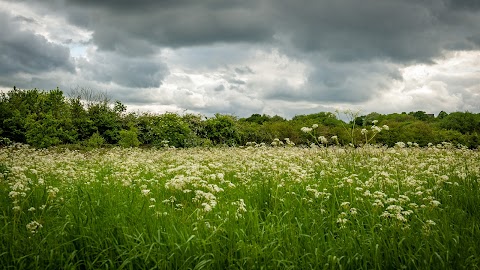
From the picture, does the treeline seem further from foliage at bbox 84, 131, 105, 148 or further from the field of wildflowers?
the field of wildflowers

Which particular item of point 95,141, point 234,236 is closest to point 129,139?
point 95,141

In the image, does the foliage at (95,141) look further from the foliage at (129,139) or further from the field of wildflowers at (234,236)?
the field of wildflowers at (234,236)

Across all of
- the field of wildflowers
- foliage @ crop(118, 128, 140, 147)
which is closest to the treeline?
foliage @ crop(118, 128, 140, 147)

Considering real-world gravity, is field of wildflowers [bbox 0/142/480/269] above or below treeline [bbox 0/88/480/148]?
below

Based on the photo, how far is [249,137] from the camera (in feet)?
91.4

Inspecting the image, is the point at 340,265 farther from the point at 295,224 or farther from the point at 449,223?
the point at 449,223

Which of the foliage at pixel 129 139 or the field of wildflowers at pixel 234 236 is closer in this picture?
the field of wildflowers at pixel 234 236

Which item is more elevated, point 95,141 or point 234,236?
point 95,141

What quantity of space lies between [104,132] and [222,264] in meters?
22.5

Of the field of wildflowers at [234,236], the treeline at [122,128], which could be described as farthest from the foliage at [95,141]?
the field of wildflowers at [234,236]

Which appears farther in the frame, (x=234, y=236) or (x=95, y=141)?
(x=95, y=141)

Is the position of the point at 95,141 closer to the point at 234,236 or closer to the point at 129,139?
the point at 129,139

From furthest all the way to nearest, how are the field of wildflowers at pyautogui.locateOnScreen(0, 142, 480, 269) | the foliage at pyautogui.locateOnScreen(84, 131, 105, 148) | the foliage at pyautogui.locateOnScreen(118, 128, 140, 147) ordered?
the foliage at pyautogui.locateOnScreen(118, 128, 140, 147), the foliage at pyautogui.locateOnScreen(84, 131, 105, 148), the field of wildflowers at pyautogui.locateOnScreen(0, 142, 480, 269)

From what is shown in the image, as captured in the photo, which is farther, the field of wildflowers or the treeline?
the treeline
